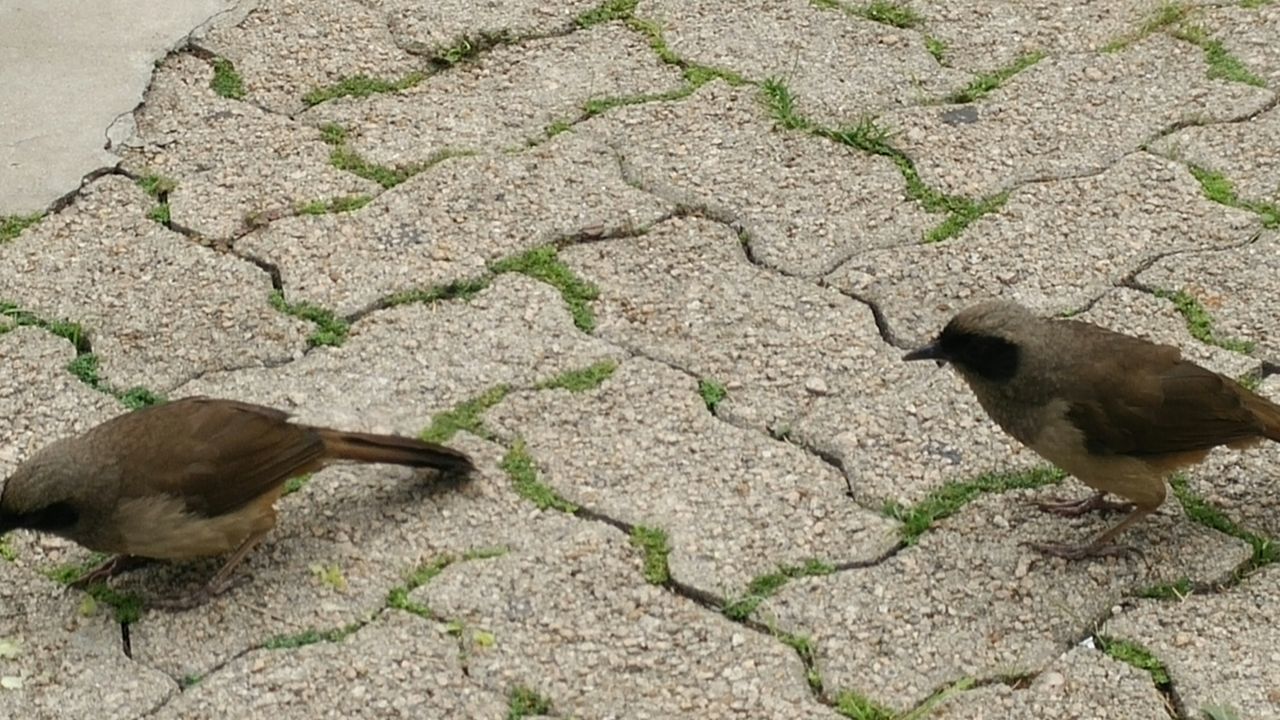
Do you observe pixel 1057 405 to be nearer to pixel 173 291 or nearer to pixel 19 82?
pixel 173 291

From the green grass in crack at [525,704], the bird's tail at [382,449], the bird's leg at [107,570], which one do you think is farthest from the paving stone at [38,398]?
the green grass in crack at [525,704]

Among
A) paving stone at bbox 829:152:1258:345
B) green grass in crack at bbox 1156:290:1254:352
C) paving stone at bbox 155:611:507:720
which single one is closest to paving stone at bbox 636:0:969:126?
paving stone at bbox 829:152:1258:345

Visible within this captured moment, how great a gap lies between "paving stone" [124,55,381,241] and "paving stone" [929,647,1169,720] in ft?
9.35

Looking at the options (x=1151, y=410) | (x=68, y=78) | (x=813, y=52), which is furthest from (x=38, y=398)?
(x=813, y=52)

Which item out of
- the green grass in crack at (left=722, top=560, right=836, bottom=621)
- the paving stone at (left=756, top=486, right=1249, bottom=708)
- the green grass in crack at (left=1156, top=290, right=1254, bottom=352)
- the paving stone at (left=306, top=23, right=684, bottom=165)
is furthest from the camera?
the paving stone at (left=306, top=23, right=684, bottom=165)

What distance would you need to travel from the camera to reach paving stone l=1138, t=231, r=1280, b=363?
5.67m

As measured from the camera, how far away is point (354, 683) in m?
4.50

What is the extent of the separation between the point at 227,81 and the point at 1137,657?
12.9ft

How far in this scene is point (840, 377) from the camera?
18.2 feet

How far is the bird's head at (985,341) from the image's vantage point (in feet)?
16.0

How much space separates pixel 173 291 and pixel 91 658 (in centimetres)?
157

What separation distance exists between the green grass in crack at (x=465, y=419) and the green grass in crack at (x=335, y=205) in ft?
3.59

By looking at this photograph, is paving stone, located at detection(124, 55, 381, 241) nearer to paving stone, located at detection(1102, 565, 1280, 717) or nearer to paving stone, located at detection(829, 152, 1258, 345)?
paving stone, located at detection(829, 152, 1258, 345)

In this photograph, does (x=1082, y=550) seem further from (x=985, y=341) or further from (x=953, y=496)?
(x=985, y=341)
